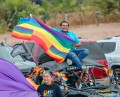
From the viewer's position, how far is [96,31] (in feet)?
108

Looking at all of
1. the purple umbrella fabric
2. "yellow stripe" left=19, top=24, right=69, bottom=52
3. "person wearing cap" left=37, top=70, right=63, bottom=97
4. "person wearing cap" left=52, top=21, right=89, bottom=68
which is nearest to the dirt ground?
"yellow stripe" left=19, top=24, right=69, bottom=52

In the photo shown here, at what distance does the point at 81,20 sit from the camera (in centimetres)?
3772

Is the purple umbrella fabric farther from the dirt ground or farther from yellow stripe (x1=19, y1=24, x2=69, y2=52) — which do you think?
the dirt ground

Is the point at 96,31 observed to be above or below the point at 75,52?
above

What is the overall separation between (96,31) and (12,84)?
2584cm

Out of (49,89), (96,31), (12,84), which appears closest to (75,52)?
(49,89)

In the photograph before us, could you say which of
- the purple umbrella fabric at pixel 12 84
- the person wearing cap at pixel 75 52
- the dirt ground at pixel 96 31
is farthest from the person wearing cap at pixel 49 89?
the dirt ground at pixel 96 31

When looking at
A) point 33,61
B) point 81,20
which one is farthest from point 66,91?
point 81,20

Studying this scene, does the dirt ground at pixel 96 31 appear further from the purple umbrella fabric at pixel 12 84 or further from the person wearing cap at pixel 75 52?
the purple umbrella fabric at pixel 12 84

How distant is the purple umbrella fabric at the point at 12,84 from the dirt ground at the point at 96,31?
2153 cm

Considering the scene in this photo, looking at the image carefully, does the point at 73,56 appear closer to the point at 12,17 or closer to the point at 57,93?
the point at 57,93

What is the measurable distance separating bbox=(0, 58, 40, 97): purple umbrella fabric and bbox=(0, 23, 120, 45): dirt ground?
21.5 meters

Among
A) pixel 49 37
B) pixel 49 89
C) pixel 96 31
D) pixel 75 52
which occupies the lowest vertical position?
pixel 49 89

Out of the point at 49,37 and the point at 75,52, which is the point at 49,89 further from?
the point at 49,37
